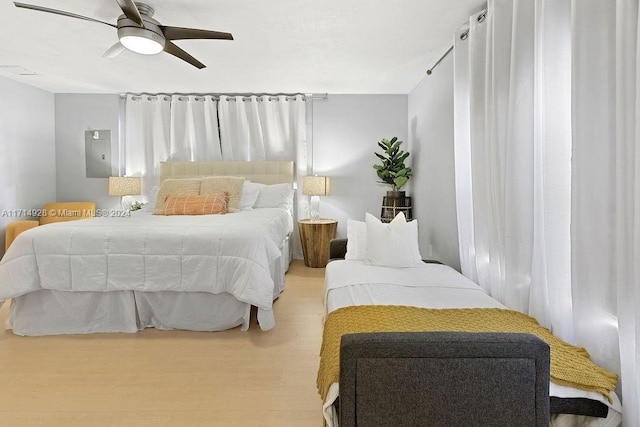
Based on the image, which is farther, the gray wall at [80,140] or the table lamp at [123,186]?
the gray wall at [80,140]

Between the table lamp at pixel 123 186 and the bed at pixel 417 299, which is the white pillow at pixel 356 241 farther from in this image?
the table lamp at pixel 123 186

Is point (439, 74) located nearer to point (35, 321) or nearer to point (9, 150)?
point (35, 321)

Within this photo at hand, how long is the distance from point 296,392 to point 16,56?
166 inches

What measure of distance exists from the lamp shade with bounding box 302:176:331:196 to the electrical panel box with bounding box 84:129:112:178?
9.42ft

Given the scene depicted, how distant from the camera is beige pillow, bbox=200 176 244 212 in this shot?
4.36 meters

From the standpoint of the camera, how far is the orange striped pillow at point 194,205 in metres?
4.01

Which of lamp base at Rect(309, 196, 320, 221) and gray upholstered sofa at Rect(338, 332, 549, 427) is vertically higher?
lamp base at Rect(309, 196, 320, 221)

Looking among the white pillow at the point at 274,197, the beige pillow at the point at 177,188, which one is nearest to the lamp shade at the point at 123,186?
the beige pillow at the point at 177,188

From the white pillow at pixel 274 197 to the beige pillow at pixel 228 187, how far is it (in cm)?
36

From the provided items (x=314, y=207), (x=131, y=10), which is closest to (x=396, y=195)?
(x=314, y=207)

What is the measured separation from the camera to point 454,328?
1.65 m

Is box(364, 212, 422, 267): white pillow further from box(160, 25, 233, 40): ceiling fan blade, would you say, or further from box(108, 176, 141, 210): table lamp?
box(108, 176, 141, 210): table lamp

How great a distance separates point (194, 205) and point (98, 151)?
2.44m

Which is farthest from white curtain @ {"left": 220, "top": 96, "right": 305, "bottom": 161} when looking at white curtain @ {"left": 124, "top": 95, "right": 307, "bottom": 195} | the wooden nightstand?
the wooden nightstand
